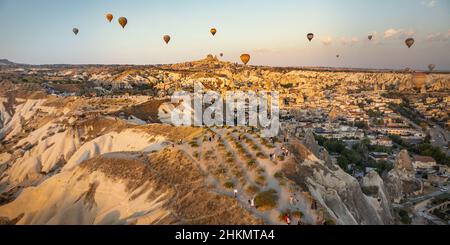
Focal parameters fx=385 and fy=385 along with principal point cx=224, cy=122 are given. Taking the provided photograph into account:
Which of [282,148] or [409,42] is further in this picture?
[409,42]

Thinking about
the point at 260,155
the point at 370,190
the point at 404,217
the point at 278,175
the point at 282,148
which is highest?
the point at 282,148

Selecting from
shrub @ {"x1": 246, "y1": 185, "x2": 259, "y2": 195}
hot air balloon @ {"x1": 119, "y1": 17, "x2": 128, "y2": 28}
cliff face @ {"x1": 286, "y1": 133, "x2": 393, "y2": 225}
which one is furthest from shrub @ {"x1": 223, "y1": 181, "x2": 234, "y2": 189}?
hot air balloon @ {"x1": 119, "y1": 17, "x2": 128, "y2": 28}

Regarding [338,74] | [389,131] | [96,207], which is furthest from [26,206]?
[338,74]

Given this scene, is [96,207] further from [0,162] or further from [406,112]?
[406,112]

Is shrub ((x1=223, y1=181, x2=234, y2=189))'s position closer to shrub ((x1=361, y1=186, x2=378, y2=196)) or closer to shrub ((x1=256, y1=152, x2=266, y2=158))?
shrub ((x1=256, y1=152, x2=266, y2=158))

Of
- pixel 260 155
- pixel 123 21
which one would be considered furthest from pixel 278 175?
pixel 123 21

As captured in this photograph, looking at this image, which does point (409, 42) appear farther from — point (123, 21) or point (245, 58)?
point (123, 21)
